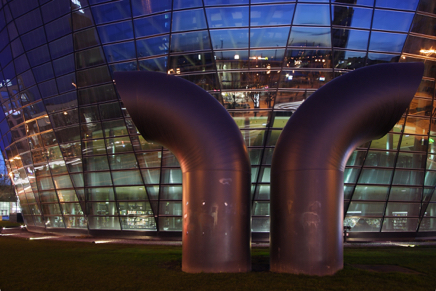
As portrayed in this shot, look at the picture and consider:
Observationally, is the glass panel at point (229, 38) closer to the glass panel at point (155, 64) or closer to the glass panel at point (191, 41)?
the glass panel at point (191, 41)

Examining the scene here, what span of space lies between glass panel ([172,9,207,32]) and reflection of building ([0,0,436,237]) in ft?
0.17

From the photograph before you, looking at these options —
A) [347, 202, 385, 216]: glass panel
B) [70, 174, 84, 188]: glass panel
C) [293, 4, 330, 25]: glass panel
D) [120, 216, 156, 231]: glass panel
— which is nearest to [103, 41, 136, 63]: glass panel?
[70, 174, 84, 188]: glass panel

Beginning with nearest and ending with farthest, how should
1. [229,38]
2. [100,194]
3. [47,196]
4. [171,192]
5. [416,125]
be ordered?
[229,38]
[416,125]
[171,192]
[100,194]
[47,196]

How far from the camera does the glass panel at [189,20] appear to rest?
18031mm

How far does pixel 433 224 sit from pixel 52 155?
2463 centimetres

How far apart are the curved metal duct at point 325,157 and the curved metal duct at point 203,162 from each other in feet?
3.72

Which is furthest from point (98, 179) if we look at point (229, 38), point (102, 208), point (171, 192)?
point (229, 38)

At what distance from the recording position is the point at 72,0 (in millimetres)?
19547

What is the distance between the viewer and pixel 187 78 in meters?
19.2

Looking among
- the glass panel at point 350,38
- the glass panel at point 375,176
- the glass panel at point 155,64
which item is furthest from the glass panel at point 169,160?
the glass panel at point 375,176

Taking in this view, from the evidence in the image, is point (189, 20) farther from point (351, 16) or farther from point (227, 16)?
point (351, 16)

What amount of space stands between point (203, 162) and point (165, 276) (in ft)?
10.6

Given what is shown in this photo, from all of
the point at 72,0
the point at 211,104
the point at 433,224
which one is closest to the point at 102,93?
the point at 72,0

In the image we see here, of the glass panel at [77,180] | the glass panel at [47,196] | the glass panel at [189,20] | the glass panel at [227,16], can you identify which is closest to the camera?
the glass panel at [227,16]
